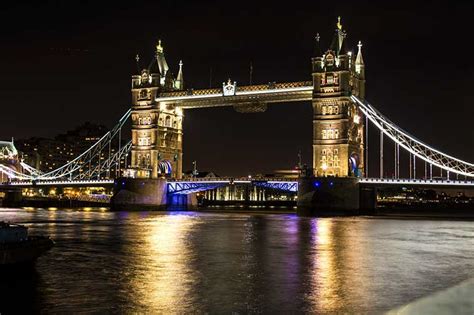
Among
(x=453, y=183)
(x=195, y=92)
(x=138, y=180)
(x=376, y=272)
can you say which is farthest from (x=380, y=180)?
(x=376, y=272)

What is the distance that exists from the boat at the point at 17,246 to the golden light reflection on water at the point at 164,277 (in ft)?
12.0

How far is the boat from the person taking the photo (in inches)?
824

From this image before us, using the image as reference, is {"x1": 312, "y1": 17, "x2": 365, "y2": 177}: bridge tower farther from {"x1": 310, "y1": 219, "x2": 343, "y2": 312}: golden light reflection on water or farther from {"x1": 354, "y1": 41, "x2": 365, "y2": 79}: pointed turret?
{"x1": 310, "y1": 219, "x2": 343, "y2": 312}: golden light reflection on water

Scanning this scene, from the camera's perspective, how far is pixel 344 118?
227 feet

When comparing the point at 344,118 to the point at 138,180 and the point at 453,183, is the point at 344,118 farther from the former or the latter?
the point at 138,180

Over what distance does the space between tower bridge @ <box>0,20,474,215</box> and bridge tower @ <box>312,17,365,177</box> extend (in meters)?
0.11

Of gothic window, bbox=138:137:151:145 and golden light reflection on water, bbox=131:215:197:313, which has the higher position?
gothic window, bbox=138:137:151:145

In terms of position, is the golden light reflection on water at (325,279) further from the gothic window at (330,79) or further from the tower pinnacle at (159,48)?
the tower pinnacle at (159,48)

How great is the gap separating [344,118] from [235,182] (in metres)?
15.2

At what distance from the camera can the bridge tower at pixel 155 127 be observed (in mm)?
83000

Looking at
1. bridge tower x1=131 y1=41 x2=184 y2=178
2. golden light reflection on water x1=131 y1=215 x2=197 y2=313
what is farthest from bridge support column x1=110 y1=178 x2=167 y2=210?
golden light reflection on water x1=131 y1=215 x2=197 y2=313

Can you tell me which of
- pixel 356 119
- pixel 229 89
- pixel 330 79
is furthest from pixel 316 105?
pixel 229 89

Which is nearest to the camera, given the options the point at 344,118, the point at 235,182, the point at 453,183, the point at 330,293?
the point at 330,293

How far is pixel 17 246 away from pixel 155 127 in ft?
204
